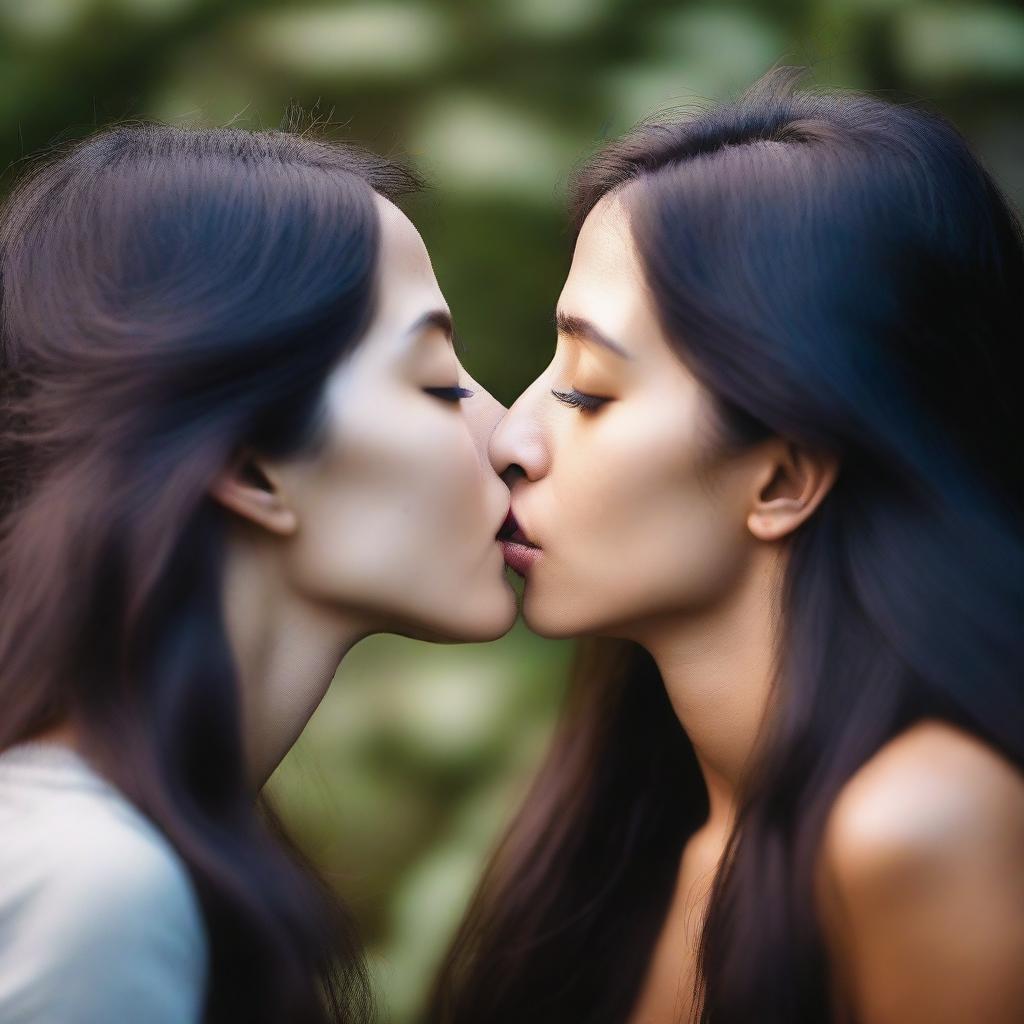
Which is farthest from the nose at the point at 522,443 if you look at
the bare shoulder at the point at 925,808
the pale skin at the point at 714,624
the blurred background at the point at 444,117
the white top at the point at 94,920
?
the blurred background at the point at 444,117

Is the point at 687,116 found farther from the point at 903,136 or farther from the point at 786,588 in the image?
the point at 786,588


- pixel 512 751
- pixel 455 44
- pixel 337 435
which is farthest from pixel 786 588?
pixel 455 44

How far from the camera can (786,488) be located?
1537 mm

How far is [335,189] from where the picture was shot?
1534mm

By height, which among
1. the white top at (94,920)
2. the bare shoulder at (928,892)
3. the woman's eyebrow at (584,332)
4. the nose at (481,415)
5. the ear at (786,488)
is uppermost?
the woman's eyebrow at (584,332)

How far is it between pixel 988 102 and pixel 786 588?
1464mm

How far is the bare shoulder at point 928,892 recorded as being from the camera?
1328 millimetres

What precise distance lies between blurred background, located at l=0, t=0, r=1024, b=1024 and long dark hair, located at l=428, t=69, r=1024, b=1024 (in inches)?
44.4

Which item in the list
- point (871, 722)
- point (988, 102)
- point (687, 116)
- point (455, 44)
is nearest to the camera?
point (871, 722)

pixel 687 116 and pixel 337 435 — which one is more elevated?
pixel 687 116

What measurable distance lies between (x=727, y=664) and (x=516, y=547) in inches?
11.9

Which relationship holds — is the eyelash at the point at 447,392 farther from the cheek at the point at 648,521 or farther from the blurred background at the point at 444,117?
the blurred background at the point at 444,117

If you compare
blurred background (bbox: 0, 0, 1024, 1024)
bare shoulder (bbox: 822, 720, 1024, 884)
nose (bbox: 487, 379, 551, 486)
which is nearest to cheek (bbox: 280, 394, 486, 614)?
nose (bbox: 487, 379, 551, 486)

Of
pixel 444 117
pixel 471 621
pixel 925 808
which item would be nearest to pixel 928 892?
pixel 925 808
